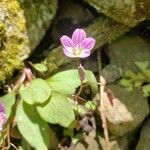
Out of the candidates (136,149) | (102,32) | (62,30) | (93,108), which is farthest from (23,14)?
(136,149)

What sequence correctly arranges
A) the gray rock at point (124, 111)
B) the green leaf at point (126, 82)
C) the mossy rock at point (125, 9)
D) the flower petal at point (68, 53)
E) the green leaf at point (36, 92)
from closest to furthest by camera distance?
the flower petal at point (68, 53), the green leaf at point (36, 92), the mossy rock at point (125, 9), the gray rock at point (124, 111), the green leaf at point (126, 82)

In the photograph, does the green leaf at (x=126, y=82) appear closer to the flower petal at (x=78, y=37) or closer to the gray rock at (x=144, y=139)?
the gray rock at (x=144, y=139)

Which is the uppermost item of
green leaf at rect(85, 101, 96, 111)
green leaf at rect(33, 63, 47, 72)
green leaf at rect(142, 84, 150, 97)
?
green leaf at rect(33, 63, 47, 72)

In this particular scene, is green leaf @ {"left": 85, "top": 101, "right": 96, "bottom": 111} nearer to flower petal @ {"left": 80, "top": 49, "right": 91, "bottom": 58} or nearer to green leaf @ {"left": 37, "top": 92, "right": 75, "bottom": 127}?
green leaf @ {"left": 37, "top": 92, "right": 75, "bottom": 127}

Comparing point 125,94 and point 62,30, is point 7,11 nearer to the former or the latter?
point 62,30

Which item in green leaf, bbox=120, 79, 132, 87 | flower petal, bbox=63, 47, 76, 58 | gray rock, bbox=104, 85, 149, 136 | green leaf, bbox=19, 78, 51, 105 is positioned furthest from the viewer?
green leaf, bbox=120, 79, 132, 87

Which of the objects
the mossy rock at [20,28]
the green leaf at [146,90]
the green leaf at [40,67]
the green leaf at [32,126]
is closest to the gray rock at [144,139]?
the green leaf at [146,90]

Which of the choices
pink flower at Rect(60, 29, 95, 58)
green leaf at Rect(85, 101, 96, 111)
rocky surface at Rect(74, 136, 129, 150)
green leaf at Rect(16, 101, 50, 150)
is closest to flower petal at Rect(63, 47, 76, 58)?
pink flower at Rect(60, 29, 95, 58)
